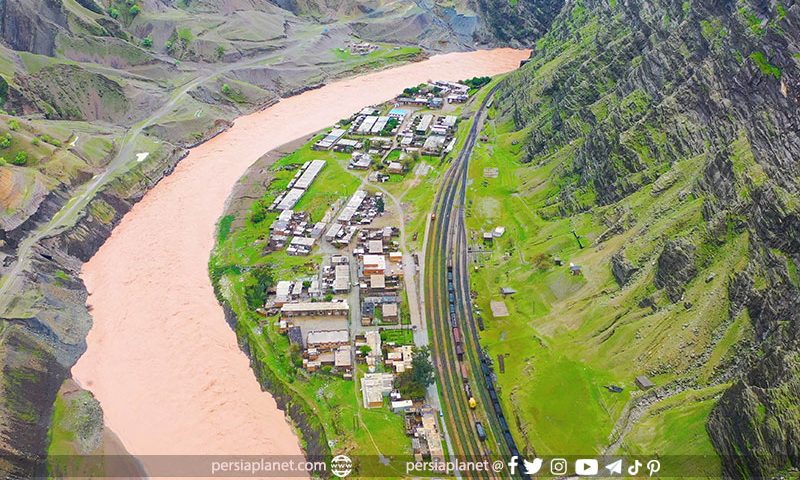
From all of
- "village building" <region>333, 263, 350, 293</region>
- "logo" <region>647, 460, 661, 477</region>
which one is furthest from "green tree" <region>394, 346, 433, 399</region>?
"logo" <region>647, 460, 661, 477</region>

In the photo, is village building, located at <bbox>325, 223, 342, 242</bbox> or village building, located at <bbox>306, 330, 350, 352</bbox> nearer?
village building, located at <bbox>306, 330, 350, 352</bbox>

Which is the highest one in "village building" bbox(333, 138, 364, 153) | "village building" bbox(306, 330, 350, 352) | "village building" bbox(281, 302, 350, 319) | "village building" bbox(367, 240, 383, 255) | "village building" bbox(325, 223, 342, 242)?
"village building" bbox(333, 138, 364, 153)

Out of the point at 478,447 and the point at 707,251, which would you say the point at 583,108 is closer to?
the point at 707,251

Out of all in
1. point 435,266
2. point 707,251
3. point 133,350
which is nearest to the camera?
point 707,251

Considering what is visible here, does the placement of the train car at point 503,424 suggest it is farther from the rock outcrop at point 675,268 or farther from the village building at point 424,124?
the village building at point 424,124

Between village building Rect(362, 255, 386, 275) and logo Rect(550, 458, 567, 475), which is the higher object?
village building Rect(362, 255, 386, 275)

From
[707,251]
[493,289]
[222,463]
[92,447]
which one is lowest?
[222,463]

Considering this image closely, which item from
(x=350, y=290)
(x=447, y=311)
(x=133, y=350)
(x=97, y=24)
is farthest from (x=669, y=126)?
(x=97, y=24)

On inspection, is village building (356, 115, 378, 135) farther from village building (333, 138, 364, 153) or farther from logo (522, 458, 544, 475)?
logo (522, 458, 544, 475)
